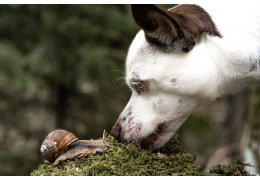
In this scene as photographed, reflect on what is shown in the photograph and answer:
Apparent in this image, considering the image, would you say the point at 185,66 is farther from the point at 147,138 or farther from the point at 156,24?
the point at 147,138

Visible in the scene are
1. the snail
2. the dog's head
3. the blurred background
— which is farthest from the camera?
the blurred background

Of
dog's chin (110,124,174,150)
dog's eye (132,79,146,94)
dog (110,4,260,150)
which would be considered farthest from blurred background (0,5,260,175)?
dog's chin (110,124,174,150)

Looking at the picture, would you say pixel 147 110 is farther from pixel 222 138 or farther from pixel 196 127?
pixel 222 138

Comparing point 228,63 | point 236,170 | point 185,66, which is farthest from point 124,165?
point 228,63

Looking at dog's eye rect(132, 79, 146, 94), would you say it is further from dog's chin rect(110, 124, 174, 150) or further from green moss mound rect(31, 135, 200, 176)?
green moss mound rect(31, 135, 200, 176)

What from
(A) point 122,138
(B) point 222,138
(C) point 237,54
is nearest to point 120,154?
(A) point 122,138

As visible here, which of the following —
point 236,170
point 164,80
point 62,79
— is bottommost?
point 236,170
